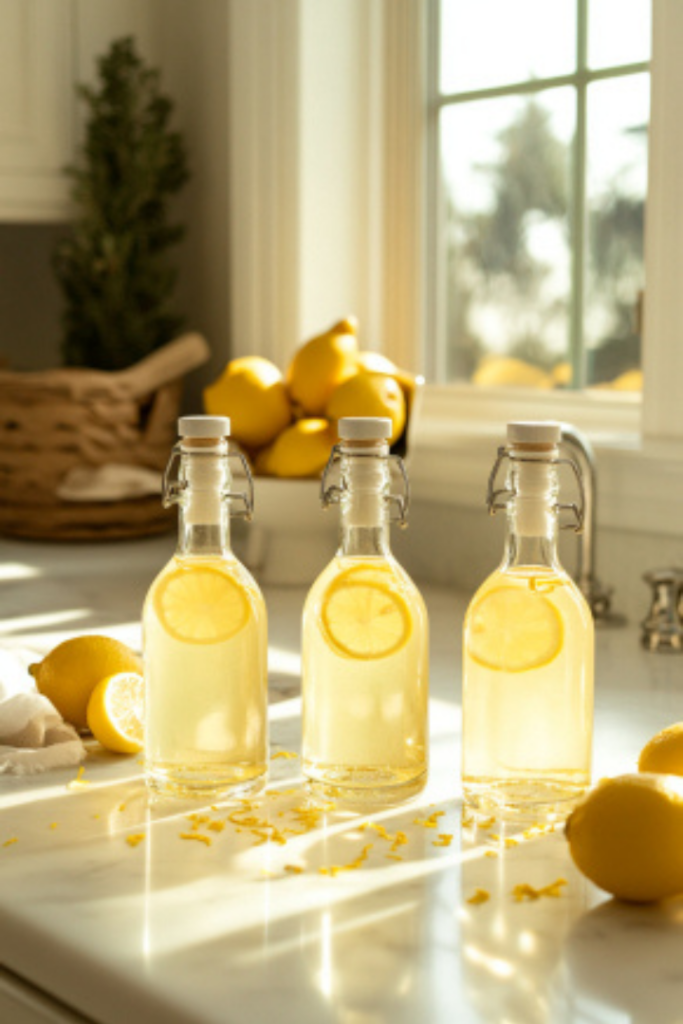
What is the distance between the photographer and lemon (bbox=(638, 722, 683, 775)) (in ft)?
3.06

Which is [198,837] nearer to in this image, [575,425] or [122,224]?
[575,425]

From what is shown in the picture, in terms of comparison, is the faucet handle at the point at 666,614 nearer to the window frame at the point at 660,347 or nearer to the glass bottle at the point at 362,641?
the window frame at the point at 660,347

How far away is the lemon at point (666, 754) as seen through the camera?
933mm

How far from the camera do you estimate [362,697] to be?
0.94 meters

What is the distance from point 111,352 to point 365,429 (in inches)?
63.2

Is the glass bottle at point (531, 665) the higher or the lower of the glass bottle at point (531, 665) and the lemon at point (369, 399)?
the lower

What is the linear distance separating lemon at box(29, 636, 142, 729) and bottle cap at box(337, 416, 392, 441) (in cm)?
33

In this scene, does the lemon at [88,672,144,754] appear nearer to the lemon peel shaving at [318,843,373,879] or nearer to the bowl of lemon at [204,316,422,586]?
the lemon peel shaving at [318,843,373,879]

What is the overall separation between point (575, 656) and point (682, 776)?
9 centimetres

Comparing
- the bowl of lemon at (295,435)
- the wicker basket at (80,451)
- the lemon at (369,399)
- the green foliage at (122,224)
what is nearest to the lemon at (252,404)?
the bowl of lemon at (295,435)

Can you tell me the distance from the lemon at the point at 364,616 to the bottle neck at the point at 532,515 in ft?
0.23

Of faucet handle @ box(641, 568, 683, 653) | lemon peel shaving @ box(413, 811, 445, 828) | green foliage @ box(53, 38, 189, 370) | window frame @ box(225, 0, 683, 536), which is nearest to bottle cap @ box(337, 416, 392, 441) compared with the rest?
lemon peel shaving @ box(413, 811, 445, 828)

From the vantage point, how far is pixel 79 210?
2.47 m

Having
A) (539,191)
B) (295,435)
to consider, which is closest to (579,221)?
(539,191)
